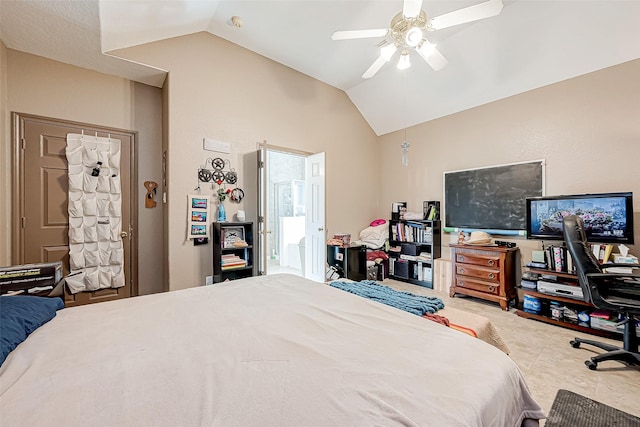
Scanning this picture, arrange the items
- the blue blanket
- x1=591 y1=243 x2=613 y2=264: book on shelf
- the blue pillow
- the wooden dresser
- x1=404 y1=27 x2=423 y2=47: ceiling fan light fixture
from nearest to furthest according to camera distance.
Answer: the blue pillow, the blue blanket, x1=404 y1=27 x2=423 y2=47: ceiling fan light fixture, x1=591 y1=243 x2=613 y2=264: book on shelf, the wooden dresser

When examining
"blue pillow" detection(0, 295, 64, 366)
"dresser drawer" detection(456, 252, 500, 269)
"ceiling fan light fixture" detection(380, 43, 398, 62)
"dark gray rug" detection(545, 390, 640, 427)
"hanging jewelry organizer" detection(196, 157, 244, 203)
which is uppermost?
"ceiling fan light fixture" detection(380, 43, 398, 62)

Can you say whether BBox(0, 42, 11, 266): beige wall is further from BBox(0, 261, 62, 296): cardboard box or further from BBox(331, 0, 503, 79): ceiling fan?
BBox(331, 0, 503, 79): ceiling fan

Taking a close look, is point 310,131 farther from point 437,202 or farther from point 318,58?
point 437,202

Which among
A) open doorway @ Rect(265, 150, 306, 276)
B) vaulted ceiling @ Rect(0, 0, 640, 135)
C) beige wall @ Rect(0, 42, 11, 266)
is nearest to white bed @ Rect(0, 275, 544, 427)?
beige wall @ Rect(0, 42, 11, 266)

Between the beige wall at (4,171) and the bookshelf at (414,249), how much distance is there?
4.72m

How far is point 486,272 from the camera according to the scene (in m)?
3.33

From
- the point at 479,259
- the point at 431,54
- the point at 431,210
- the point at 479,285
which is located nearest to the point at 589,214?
the point at 479,259

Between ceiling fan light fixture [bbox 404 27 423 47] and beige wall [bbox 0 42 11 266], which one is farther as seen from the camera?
beige wall [bbox 0 42 11 266]

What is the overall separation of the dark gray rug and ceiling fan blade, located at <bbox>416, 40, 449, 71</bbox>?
9.04ft

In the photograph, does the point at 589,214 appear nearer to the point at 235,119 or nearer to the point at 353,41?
the point at 353,41

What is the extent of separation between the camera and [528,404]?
96cm

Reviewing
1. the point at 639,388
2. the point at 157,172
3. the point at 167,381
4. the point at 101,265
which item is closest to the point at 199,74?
the point at 157,172

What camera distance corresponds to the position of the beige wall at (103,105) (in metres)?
2.48

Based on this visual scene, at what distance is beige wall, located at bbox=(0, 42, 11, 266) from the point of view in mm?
2346
